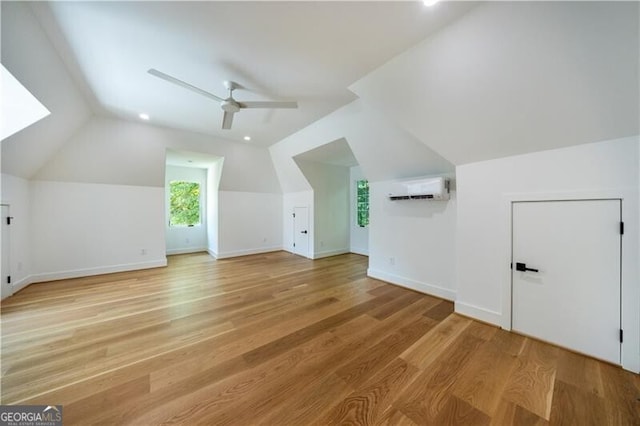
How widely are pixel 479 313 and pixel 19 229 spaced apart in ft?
23.5

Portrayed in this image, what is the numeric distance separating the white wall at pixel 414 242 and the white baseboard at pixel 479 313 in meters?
0.41

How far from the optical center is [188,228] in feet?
23.2

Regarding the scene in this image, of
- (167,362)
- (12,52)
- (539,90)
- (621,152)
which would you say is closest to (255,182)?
(12,52)

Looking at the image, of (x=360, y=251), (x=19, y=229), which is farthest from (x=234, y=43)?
(x=360, y=251)

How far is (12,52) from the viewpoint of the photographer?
1.89 meters

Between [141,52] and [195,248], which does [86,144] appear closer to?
[141,52]

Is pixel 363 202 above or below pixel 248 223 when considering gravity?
above

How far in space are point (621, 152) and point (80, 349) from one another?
531cm

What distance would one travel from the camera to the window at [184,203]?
22.7 feet

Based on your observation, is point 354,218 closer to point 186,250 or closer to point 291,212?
point 291,212

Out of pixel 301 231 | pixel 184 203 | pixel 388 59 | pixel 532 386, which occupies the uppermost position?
pixel 388 59

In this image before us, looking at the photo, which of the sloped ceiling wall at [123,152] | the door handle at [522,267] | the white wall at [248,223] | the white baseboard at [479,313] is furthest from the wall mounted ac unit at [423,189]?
the white wall at [248,223]

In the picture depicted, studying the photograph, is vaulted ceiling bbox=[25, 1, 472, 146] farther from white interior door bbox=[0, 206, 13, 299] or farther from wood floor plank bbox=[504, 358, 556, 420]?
wood floor plank bbox=[504, 358, 556, 420]

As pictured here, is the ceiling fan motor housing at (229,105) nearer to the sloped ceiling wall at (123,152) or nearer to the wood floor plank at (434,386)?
the sloped ceiling wall at (123,152)
